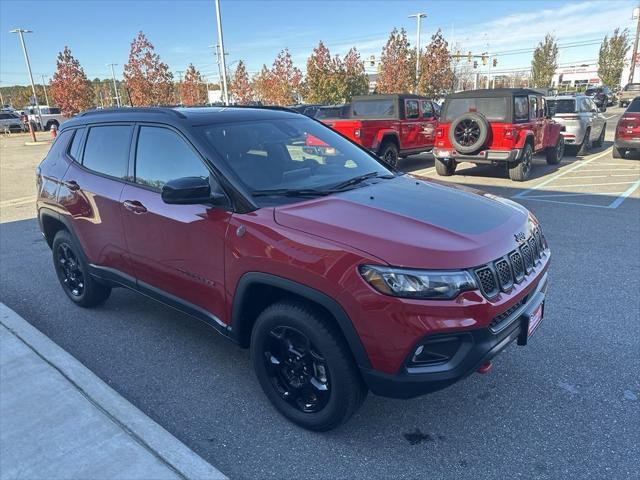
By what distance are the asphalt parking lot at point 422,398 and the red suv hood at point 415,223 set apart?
0.24 meters

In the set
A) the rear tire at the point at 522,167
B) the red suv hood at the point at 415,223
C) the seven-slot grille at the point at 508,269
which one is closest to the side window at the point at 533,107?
the rear tire at the point at 522,167

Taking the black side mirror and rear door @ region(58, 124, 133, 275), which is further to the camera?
rear door @ region(58, 124, 133, 275)

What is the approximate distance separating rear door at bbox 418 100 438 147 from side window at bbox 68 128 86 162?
998cm

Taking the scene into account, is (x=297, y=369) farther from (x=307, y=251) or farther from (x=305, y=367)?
(x=307, y=251)

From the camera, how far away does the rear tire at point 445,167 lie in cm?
1123

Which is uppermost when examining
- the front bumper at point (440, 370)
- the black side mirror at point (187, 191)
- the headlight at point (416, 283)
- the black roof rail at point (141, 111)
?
the black roof rail at point (141, 111)

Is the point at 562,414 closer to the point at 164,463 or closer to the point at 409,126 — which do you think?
the point at 164,463

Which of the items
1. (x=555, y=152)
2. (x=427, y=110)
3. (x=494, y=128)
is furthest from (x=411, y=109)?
(x=555, y=152)

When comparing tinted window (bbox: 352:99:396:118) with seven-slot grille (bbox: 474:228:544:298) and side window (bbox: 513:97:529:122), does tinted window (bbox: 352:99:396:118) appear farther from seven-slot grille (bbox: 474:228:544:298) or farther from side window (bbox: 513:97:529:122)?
seven-slot grille (bbox: 474:228:544:298)

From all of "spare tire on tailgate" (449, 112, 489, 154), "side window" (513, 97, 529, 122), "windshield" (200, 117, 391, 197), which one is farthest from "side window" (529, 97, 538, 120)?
"windshield" (200, 117, 391, 197)

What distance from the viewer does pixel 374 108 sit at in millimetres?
12406

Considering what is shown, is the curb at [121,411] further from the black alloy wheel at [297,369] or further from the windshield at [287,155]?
the windshield at [287,155]

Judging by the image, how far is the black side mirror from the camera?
2660 millimetres

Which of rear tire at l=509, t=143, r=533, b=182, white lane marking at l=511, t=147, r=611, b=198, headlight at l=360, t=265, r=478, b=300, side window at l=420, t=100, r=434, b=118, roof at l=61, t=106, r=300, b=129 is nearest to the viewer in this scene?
headlight at l=360, t=265, r=478, b=300
